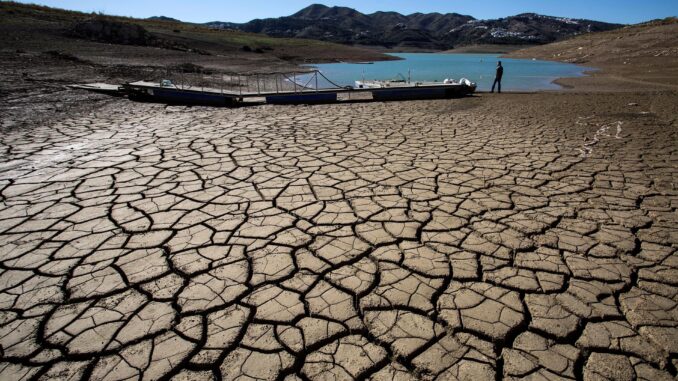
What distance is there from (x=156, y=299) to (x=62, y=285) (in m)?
0.66

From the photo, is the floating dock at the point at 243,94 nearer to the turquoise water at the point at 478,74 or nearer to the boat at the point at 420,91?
the boat at the point at 420,91

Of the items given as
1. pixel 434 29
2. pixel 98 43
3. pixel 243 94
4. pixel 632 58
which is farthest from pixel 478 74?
pixel 434 29

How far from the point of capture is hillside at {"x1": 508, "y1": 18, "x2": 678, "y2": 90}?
56.2 ft

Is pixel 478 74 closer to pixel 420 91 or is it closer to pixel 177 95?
pixel 420 91

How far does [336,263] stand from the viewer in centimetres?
246

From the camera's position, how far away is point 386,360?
1706 mm

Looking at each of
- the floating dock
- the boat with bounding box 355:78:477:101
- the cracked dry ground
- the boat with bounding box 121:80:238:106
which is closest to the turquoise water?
the boat with bounding box 355:78:477:101

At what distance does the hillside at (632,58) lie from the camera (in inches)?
674

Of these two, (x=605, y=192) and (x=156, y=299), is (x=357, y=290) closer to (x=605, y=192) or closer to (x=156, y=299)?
(x=156, y=299)

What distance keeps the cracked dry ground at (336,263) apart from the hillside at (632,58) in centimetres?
1523

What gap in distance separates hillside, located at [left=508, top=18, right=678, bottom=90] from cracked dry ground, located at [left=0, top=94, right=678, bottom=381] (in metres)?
15.2

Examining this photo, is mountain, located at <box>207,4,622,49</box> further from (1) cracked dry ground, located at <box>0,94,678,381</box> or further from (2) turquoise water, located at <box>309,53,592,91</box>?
(1) cracked dry ground, located at <box>0,94,678,381</box>

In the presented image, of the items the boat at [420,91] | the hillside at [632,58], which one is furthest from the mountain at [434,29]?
the boat at [420,91]

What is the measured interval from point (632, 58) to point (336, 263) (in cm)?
3360
